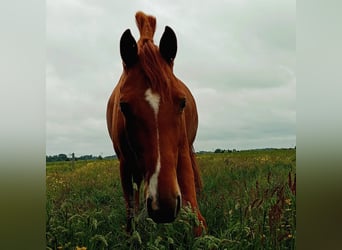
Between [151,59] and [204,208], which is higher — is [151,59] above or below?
above

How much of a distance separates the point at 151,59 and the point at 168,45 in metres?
0.09

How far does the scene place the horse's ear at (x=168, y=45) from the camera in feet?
6.54

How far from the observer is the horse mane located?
1.94 meters

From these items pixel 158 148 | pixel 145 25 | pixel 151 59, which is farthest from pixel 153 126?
pixel 145 25

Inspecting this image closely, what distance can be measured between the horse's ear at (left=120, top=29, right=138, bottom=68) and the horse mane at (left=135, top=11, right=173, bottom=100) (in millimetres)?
27

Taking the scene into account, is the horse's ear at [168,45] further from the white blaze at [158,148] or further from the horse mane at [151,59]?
the white blaze at [158,148]

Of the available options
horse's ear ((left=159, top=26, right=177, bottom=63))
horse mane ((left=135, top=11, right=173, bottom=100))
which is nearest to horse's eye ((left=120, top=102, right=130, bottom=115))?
horse mane ((left=135, top=11, right=173, bottom=100))

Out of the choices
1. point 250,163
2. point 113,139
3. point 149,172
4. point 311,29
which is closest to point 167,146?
point 149,172

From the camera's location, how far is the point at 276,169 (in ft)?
7.22

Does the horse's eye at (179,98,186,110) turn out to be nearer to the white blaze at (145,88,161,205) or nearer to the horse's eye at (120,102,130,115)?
the white blaze at (145,88,161,205)

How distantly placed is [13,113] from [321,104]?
111cm

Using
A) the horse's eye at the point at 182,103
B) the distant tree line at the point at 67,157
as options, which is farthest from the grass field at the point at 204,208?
the horse's eye at the point at 182,103

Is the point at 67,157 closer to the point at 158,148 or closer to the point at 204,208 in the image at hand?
the point at 158,148

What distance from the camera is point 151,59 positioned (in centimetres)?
200
